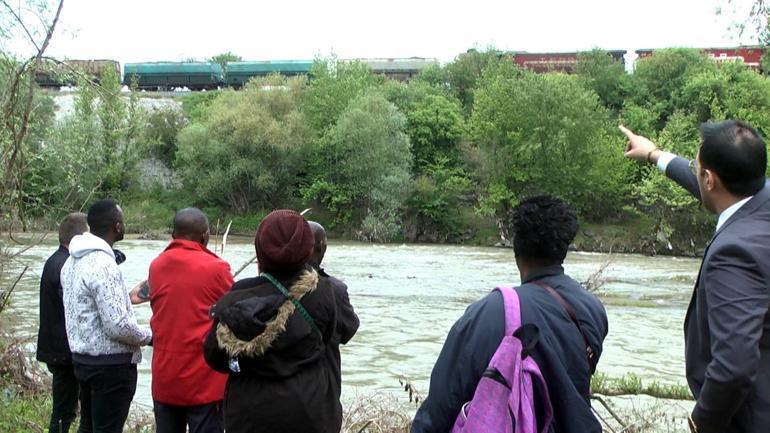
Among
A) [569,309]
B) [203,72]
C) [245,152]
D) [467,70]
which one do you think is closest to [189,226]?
[569,309]

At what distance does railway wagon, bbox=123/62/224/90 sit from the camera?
70.3m

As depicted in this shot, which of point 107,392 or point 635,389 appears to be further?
point 635,389

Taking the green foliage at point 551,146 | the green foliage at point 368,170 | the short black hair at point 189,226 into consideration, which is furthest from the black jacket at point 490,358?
the green foliage at point 551,146

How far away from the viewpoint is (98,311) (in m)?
4.91

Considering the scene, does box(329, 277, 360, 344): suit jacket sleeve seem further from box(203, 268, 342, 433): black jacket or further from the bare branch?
the bare branch

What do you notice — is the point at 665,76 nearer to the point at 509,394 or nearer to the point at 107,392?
the point at 107,392

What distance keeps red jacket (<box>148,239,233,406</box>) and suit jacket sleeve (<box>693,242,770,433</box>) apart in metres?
2.96

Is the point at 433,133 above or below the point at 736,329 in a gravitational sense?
below

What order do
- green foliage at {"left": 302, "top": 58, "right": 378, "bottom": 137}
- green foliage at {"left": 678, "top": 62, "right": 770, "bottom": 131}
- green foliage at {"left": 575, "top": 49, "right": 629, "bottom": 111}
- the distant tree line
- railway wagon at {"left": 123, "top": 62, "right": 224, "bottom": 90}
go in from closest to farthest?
green foliage at {"left": 678, "top": 62, "right": 770, "bottom": 131} → the distant tree line → green foliage at {"left": 302, "top": 58, "right": 378, "bottom": 137} → green foliage at {"left": 575, "top": 49, "right": 629, "bottom": 111} → railway wagon at {"left": 123, "top": 62, "right": 224, "bottom": 90}

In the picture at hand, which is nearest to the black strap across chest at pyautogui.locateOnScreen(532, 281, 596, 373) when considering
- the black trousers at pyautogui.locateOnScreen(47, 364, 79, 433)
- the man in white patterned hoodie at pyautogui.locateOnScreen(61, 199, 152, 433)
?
the man in white patterned hoodie at pyautogui.locateOnScreen(61, 199, 152, 433)

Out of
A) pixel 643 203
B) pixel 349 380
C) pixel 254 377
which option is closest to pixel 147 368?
pixel 349 380

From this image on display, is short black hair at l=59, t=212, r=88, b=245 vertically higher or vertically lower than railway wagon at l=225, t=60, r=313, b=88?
higher

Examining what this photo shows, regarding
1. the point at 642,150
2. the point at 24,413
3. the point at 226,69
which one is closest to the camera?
the point at 642,150

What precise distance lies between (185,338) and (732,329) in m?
3.18
